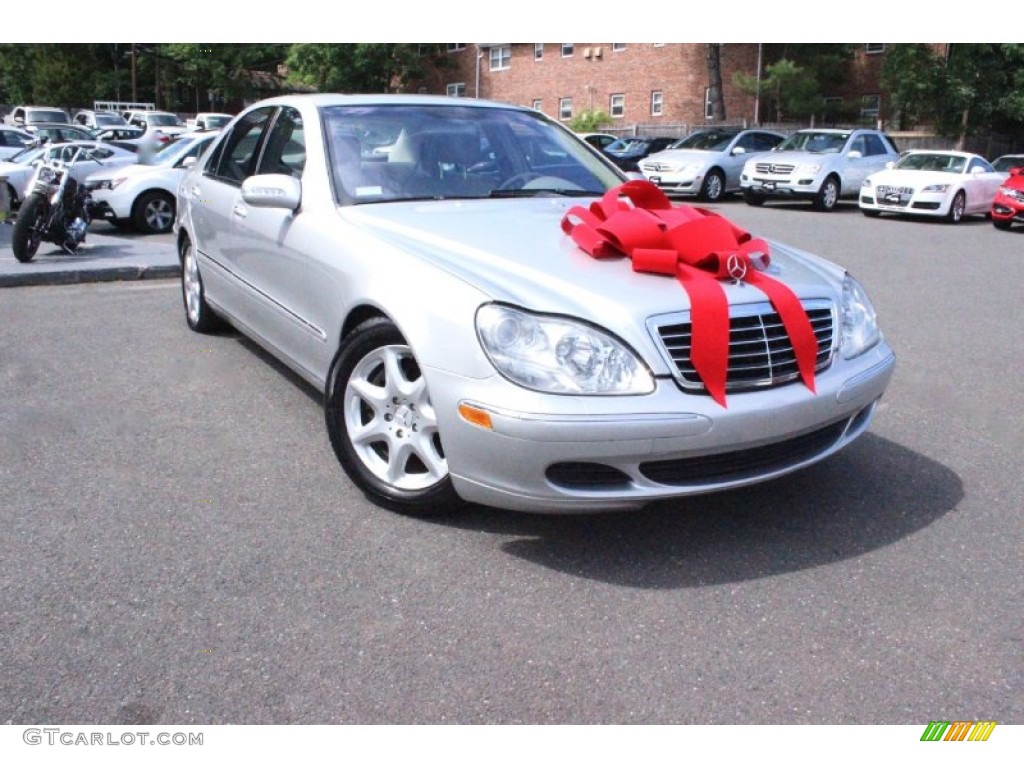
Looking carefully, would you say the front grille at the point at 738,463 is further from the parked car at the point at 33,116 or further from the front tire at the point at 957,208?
the parked car at the point at 33,116

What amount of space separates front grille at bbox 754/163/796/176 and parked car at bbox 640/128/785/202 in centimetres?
101

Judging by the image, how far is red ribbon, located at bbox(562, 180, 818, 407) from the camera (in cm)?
324

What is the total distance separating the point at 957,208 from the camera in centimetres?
1831

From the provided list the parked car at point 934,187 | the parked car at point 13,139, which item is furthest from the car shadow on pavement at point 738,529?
the parked car at point 13,139

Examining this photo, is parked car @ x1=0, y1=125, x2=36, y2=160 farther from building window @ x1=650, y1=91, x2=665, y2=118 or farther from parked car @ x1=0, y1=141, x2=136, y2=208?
building window @ x1=650, y1=91, x2=665, y2=118

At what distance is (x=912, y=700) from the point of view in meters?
2.65

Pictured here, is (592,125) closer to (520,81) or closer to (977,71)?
(520,81)

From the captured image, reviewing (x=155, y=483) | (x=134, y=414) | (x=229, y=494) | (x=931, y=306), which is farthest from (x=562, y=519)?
(x=931, y=306)

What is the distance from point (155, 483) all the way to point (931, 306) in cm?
701

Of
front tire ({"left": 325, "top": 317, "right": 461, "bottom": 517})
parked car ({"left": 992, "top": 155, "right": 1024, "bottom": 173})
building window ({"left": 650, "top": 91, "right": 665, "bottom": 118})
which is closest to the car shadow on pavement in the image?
front tire ({"left": 325, "top": 317, "right": 461, "bottom": 517})

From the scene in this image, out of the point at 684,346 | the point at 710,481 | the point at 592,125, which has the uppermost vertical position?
the point at 592,125

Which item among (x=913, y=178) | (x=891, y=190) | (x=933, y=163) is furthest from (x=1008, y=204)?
(x=933, y=163)

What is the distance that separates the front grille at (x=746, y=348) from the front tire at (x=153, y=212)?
11642mm

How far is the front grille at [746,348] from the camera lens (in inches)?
127
